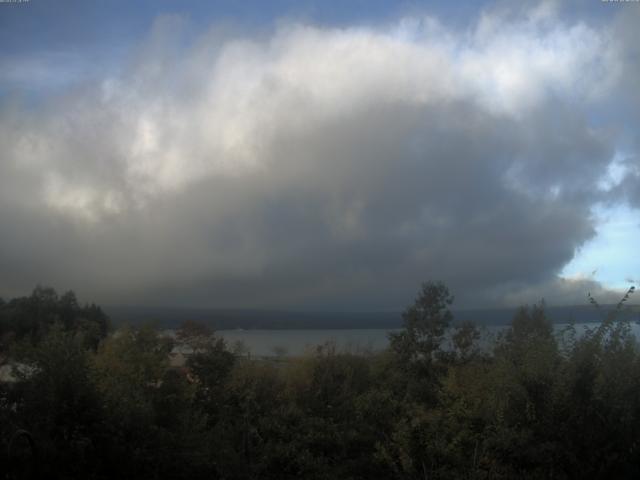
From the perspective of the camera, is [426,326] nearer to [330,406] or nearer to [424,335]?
[424,335]

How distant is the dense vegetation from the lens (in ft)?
34.8

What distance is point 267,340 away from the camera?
1238 inches

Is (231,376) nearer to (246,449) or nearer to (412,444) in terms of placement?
(246,449)

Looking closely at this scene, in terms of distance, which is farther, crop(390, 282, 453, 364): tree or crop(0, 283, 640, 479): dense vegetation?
crop(390, 282, 453, 364): tree

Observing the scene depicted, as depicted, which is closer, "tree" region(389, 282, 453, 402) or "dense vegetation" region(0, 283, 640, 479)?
"dense vegetation" region(0, 283, 640, 479)

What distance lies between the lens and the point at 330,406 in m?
21.2

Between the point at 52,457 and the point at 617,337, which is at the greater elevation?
the point at 617,337

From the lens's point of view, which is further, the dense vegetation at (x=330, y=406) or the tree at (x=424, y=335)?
the tree at (x=424, y=335)

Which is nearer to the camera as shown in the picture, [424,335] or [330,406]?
[330,406]

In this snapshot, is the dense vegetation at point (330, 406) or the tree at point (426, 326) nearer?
the dense vegetation at point (330, 406)

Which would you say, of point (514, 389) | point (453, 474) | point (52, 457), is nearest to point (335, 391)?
point (453, 474)

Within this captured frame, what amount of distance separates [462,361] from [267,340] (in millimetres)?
10926

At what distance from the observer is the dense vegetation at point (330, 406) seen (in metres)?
10.6

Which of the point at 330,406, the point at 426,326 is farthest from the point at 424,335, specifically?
the point at 330,406
